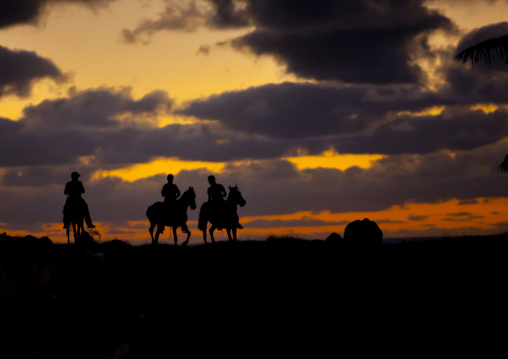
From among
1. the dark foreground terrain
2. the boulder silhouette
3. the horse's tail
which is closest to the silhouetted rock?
the boulder silhouette

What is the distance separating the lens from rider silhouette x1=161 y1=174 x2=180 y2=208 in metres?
31.0

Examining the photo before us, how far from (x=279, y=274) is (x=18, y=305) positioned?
30.3 ft

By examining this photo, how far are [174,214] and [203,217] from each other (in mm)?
1402

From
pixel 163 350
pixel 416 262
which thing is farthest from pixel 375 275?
pixel 163 350

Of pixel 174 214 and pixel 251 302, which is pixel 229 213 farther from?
pixel 251 302

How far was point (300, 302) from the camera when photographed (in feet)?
56.9

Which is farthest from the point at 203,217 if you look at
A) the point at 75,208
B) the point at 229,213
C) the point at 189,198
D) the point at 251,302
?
the point at 251,302

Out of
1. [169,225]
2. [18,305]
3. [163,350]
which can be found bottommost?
[163,350]

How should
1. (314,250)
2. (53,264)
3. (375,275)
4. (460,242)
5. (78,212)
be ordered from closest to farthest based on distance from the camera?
(53,264)
(375,275)
(314,250)
(460,242)
(78,212)

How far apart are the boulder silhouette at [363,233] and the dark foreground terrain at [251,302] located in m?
1.83

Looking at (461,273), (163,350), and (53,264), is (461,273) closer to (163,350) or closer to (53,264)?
(163,350)

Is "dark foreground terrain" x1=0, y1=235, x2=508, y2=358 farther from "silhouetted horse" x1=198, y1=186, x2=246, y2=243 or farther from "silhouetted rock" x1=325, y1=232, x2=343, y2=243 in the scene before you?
"silhouetted horse" x1=198, y1=186, x2=246, y2=243

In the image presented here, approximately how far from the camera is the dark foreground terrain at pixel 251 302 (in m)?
12.1

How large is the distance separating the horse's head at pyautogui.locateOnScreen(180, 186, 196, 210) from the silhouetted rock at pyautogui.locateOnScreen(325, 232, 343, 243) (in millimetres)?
6927
